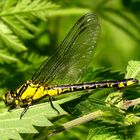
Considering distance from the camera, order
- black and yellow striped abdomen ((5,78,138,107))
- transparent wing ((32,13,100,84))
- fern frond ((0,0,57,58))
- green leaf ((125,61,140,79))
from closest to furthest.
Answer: green leaf ((125,61,140,79))
black and yellow striped abdomen ((5,78,138,107))
transparent wing ((32,13,100,84))
fern frond ((0,0,57,58))

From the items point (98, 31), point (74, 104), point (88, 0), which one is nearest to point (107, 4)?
point (88, 0)

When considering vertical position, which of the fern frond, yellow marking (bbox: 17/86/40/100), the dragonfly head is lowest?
yellow marking (bbox: 17/86/40/100)

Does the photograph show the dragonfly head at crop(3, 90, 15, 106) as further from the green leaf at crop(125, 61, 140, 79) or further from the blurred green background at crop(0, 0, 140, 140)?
the blurred green background at crop(0, 0, 140, 140)

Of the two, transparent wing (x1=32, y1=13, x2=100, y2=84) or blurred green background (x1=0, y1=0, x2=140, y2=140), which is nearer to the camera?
transparent wing (x1=32, y1=13, x2=100, y2=84)

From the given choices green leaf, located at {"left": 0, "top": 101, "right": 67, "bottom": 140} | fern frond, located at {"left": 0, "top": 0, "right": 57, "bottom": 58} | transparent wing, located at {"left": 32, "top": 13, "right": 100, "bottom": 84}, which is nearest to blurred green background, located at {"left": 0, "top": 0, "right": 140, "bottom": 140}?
fern frond, located at {"left": 0, "top": 0, "right": 57, "bottom": 58}

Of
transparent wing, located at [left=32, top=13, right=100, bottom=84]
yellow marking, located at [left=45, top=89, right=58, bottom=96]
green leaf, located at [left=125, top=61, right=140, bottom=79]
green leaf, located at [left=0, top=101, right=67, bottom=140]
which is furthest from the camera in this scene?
transparent wing, located at [left=32, top=13, right=100, bottom=84]

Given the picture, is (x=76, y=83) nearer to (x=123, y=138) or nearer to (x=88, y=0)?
(x=123, y=138)

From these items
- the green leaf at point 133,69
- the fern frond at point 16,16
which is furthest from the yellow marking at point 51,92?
the green leaf at point 133,69

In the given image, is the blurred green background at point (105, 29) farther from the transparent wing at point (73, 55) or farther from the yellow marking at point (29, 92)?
the yellow marking at point (29, 92)
